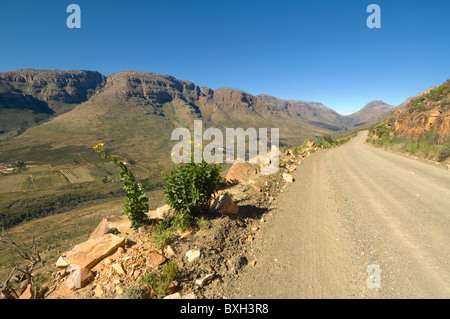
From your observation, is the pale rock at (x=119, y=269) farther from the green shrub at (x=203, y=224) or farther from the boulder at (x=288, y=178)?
the boulder at (x=288, y=178)

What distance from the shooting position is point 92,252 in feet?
14.5

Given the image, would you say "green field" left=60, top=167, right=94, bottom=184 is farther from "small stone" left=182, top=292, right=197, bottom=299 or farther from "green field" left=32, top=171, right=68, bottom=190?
"small stone" left=182, top=292, right=197, bottom=299

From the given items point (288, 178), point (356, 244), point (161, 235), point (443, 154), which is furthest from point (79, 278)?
point (443, 154)

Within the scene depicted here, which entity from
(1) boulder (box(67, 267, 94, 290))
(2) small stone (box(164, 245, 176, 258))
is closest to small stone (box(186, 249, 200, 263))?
(2) small stone (box(164, 245, 176, 258))

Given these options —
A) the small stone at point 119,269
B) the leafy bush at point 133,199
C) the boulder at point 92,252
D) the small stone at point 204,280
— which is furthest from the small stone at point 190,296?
the leafy bush at point 133,199

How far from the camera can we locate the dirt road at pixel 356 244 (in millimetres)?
3627

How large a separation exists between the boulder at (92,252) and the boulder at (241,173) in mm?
6961

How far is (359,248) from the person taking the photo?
4668mm

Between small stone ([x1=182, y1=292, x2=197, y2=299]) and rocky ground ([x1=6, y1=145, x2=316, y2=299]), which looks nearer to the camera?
small stone ([x1=182, y1=292, x2=197, y2=299])

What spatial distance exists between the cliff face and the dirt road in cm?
970

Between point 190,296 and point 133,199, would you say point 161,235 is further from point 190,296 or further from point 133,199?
point 190,296

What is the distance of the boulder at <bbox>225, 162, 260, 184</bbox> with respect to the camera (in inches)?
433
